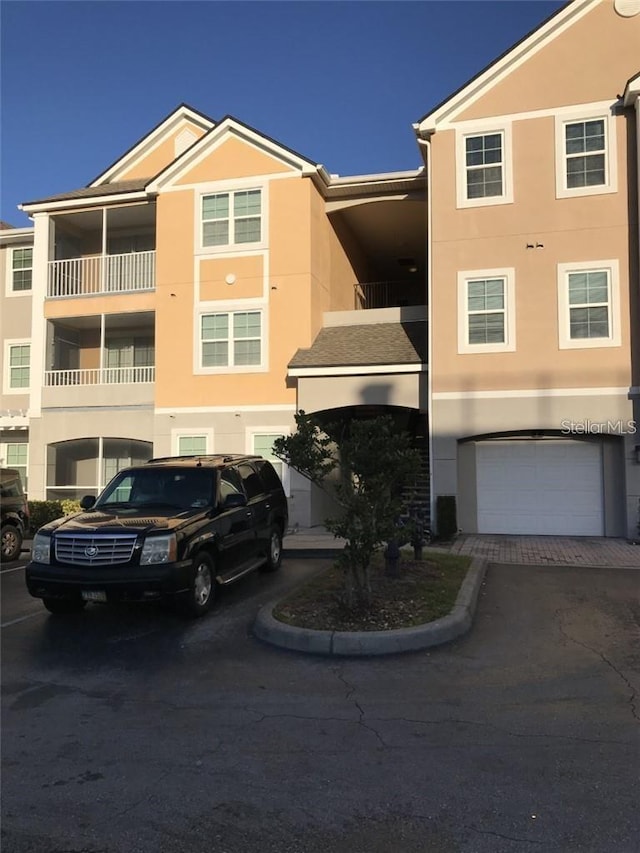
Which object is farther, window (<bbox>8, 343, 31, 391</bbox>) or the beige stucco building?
window (<bbox>8, 343, 31, 391</bbox>)

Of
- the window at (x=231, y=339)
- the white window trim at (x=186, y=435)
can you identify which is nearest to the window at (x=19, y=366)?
the white window trim at (x=186, y=435)

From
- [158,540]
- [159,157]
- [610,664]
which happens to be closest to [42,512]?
[158,540]

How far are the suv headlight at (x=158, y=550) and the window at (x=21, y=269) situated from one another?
16093 millimetres

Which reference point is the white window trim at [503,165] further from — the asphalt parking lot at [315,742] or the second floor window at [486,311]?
the asphalt parking lot at [315,742]

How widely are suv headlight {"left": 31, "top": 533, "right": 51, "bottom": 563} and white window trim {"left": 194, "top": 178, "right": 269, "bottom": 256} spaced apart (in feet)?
36.9

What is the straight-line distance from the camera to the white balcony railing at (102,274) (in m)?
18.4

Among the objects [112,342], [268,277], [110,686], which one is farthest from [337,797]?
[112,342]

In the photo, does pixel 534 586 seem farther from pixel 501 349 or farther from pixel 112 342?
pixel 112 342

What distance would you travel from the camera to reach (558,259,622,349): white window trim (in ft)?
45.3

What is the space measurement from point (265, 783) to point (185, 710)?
54.1 inches

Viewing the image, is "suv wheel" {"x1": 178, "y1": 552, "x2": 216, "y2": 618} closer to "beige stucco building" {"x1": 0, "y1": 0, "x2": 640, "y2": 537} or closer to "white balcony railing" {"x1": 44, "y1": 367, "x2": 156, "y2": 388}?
"beige stucco building" {"x1": 0, "y1": 0, "x2": 640, "y2": 537}

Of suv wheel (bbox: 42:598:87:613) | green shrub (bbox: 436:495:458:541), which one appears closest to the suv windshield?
suv wheel (bbox: 42:598:87:613)

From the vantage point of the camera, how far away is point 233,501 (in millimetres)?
8469

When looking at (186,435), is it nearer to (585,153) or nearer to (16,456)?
(16,456)
